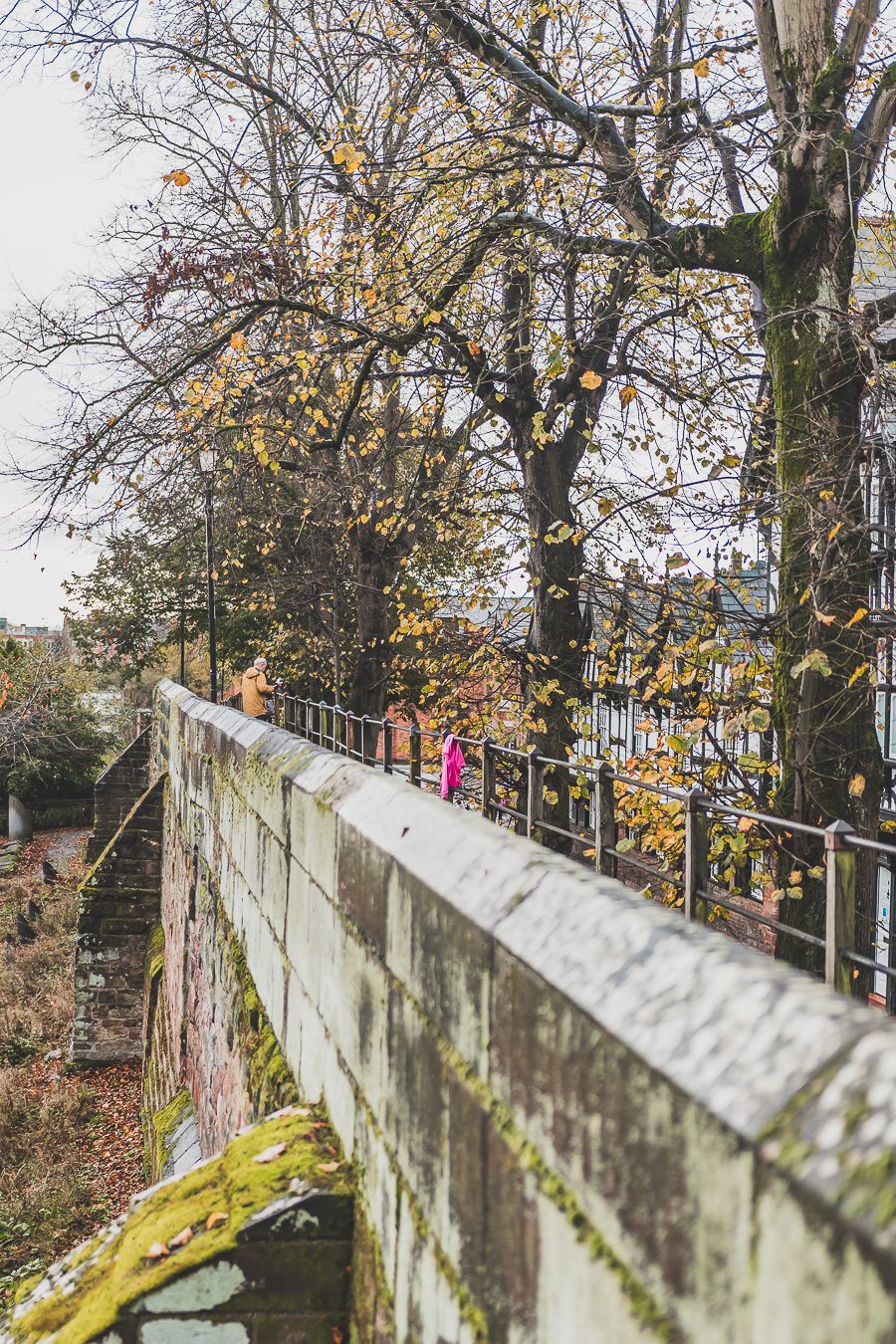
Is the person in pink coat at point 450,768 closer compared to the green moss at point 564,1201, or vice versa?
the green moss at point 564,1201

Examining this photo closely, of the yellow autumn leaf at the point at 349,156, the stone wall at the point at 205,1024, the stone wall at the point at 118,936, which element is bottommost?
the stone wall at the point at 118,936

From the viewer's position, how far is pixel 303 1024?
395cm

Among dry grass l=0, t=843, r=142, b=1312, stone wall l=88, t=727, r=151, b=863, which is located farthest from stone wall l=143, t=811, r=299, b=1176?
stone wall l=88, t=727, r=151, b=863

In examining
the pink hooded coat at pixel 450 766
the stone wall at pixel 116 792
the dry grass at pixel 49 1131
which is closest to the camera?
the pink hooded coat at pixel 450 766

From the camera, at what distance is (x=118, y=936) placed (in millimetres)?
16703

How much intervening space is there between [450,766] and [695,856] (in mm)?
4449

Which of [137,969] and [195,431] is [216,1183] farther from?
[137,969]

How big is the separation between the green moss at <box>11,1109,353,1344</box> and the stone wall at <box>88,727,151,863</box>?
23.7 meters

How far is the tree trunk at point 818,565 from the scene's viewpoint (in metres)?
5.68

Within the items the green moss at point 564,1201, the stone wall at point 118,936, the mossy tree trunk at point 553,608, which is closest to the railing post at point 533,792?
the green moss at point 564,1201

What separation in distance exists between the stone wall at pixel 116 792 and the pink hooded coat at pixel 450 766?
19.6 m

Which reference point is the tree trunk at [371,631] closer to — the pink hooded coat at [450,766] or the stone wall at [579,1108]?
the pink hooded coat at [450,766]

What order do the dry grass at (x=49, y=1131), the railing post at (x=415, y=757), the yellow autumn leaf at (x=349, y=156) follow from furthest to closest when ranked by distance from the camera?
A: the dry grass at (x=49, y=1131)
the railing post at (x=415, y=757)
the yellow autumn leaf at (x=349, y=156)

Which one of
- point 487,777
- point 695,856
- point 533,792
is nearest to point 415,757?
point 487,777
